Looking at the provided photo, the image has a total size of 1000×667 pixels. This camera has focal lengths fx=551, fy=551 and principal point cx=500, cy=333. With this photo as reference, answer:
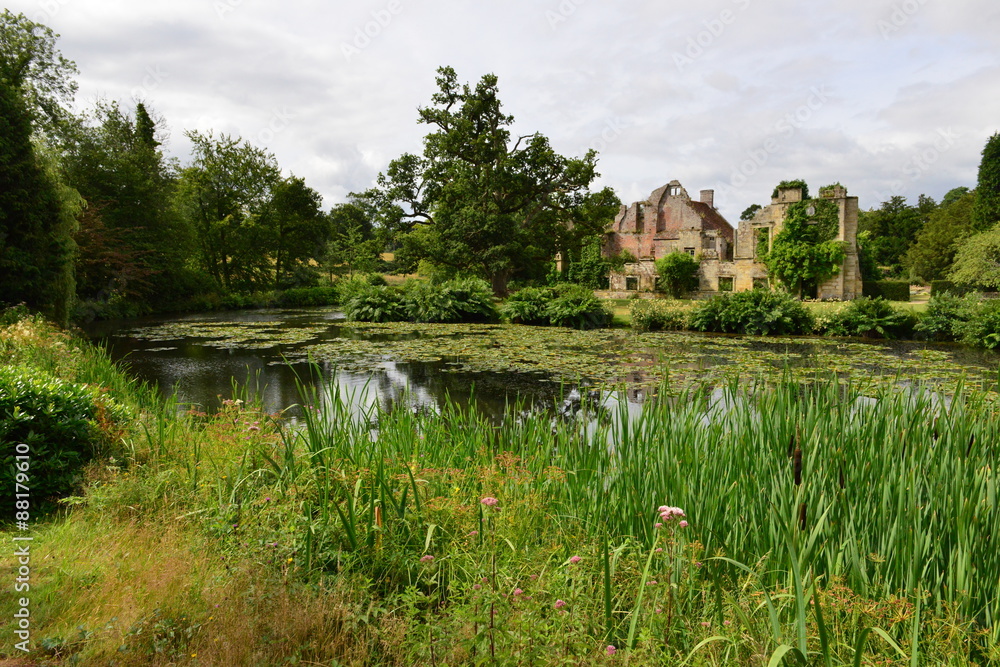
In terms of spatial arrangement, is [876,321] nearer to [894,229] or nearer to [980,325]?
[980,325]

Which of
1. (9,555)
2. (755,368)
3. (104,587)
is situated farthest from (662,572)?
(755,368)

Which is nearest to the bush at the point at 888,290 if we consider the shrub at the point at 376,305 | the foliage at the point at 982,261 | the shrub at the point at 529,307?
the foliage at the point at 982,261

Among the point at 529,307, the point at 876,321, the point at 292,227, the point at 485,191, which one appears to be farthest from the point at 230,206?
the point at 876,321

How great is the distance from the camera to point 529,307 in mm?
18703

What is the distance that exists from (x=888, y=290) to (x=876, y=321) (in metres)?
13.9

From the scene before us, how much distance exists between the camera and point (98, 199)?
22.1 m

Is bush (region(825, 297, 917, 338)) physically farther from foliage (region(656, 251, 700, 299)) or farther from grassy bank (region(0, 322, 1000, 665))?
grassy bank (region(0, 322, 1000, 665))

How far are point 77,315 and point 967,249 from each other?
118 ft

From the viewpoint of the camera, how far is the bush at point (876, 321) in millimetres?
14750

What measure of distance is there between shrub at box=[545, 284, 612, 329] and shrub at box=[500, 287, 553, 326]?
0.98 ft

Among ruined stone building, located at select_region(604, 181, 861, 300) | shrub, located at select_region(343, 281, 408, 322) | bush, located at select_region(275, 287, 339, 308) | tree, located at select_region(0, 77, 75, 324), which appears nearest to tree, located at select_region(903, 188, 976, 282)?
ruined stone building, located at select_region(604, 181, 861, 300)

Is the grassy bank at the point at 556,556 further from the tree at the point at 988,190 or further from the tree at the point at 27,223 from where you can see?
the tree at the point at 988,190

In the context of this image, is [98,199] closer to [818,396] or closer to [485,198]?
[485,198]

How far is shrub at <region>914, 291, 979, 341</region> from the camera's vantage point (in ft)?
44.9
